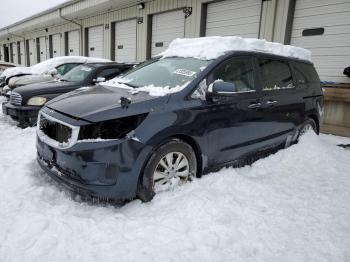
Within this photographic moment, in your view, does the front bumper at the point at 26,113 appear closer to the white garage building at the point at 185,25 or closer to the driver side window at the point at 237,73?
the driver side window at the point at 237,73

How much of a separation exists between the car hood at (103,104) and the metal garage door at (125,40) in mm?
11900

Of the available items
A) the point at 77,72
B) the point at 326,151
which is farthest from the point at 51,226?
the point at 77,72

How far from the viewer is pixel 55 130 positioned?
11.2 feet

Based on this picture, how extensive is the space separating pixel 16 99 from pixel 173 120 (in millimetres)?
4396

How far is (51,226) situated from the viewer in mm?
2818

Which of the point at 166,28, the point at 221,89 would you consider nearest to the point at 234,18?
the point at 166,28

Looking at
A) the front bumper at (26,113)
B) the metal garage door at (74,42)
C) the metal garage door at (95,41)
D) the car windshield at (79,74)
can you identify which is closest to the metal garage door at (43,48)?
the metal garage door at (74,42)

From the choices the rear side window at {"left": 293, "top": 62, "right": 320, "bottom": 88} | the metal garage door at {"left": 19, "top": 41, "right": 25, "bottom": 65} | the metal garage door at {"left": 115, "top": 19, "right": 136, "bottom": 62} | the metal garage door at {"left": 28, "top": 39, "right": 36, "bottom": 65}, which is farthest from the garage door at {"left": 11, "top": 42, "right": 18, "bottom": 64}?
the rear side window at {"left": 293, "top": 62, "right": 320, "bottom": 88}

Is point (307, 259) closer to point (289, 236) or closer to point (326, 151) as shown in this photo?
point (289, 236)

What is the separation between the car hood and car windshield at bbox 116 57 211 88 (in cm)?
40

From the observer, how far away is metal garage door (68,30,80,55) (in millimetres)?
20327

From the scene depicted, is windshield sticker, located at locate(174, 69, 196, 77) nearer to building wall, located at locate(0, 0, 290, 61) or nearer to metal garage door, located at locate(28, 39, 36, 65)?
building wall, located at locate(0, 0, 290, 61)

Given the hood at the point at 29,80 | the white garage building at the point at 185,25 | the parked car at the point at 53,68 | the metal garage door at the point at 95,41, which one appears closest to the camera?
the hood at the point at 29,80

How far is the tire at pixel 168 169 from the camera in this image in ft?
10.5
